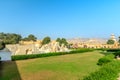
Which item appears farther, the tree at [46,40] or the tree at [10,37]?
the tree at [46,40]

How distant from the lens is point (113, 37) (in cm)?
10912

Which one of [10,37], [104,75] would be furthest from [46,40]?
[104,75]

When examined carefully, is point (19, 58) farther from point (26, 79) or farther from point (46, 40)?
point (46, 40)

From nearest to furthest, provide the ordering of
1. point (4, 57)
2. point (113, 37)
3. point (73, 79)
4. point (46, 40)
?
point (73, 79)
point (4, 57)
point (46, 40)
point (113, 37)

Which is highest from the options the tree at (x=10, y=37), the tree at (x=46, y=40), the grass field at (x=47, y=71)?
the tree at (x=10, y=37)

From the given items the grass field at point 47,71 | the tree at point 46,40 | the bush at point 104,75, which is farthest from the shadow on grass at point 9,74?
the tree at point 46,40

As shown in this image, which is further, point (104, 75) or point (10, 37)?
point (10, 37)

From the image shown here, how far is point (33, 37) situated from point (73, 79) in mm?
98727

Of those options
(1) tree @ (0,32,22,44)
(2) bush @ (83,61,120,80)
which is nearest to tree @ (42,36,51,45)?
(1) tree @ (0,32,22,44)

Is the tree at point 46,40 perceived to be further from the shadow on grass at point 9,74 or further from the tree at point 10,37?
the shadow on grass at point 9,74

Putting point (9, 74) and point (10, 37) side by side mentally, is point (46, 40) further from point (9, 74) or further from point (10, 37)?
point (9, 74)

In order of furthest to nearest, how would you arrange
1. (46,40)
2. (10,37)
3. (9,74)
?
(10,37) < (46,40) < (9,74)

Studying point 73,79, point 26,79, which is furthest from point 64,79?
point 26,79

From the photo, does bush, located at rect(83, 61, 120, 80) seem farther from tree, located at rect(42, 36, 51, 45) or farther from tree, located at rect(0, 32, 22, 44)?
tree, located at rect(0, 32, 22, 44)
